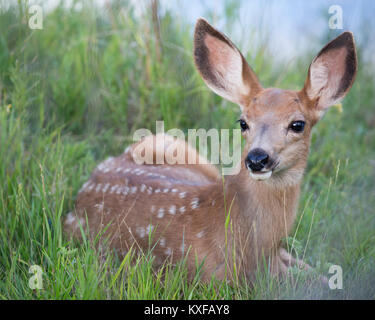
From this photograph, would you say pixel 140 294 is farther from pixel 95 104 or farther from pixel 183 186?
pixel 95 104

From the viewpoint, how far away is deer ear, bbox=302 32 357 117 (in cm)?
337

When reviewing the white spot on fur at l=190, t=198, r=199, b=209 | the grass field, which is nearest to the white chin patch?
the grass field

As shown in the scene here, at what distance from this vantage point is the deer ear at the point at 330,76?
337 centimetres

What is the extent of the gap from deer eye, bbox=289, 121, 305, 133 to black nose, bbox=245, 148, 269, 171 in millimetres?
315

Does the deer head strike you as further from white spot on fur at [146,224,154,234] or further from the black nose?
white spot on fur at [146,224,154,234]

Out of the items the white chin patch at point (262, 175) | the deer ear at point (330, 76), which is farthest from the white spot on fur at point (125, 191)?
the deer ear at point (330, 76)

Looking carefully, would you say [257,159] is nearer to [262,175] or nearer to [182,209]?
[262,175]

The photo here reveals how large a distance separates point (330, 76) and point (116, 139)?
7.28 feet

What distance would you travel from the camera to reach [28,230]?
3471 millimetres

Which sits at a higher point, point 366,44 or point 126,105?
point 366,44

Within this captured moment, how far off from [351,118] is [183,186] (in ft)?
9.11

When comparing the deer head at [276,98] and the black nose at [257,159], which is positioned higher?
the deer head at [276,98]

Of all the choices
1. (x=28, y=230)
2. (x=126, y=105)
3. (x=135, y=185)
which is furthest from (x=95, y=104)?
(x=28, y=230)

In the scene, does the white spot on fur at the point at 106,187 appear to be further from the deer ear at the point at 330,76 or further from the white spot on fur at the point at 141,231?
the deer ear at the point at 330,76
